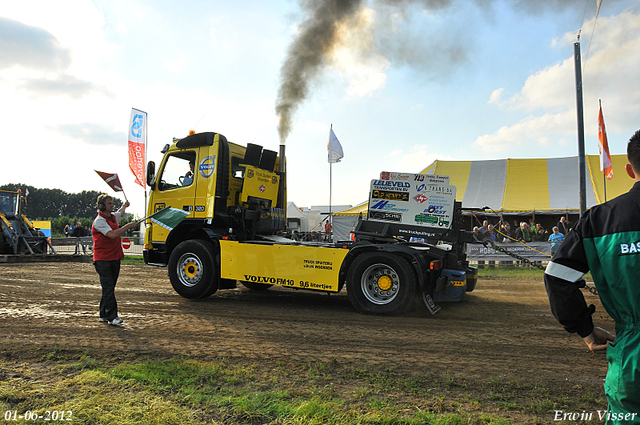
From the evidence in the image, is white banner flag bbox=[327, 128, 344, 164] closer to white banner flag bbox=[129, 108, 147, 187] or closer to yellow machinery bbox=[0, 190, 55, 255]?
white banner flag bbox=[129, 108, 147, 187]

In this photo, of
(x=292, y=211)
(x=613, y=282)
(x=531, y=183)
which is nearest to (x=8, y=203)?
(x=292, y=211)

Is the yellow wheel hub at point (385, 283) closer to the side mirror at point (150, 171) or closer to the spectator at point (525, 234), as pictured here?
the side mirror at point (150, 171)

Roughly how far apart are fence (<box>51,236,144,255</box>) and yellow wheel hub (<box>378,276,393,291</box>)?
13714 mm

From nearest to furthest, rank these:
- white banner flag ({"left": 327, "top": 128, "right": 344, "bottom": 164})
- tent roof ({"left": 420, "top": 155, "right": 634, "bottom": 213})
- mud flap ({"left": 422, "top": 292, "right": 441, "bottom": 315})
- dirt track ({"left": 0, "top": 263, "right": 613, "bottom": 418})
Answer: dirt track ({"left": 0, "top": 263, "right": 613, "bottom": 418})
mud flap ({"left": 422, "top": 292, "right": 441, "bottom": 315})
tent roof ({"left": 420, "top": 155, "right": 634, "bottom": 213})
white banner flag ({"left": 327, "top": 128, "right": 344, "bottom": 164})

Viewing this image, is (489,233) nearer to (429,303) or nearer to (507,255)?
(507,255)

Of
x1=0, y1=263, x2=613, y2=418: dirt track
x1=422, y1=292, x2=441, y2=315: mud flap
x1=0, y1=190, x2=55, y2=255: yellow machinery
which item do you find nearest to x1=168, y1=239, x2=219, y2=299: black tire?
x1=0, y1=263, x2=613, y2=418: dirt track

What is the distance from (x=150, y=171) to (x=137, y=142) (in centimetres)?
1218

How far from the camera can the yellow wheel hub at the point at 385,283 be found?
22.0 feet

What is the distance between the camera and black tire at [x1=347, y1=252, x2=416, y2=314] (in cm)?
647

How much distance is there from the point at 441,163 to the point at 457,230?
17.3 meters

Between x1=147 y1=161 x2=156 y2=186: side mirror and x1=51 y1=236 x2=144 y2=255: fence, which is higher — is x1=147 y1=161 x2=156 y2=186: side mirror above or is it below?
above

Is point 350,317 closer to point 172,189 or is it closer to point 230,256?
point 230,256

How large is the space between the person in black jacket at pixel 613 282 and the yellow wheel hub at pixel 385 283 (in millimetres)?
4838

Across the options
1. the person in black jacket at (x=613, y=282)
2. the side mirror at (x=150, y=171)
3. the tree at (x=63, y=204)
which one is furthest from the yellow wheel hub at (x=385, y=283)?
the tree at (x=63, y=204)
